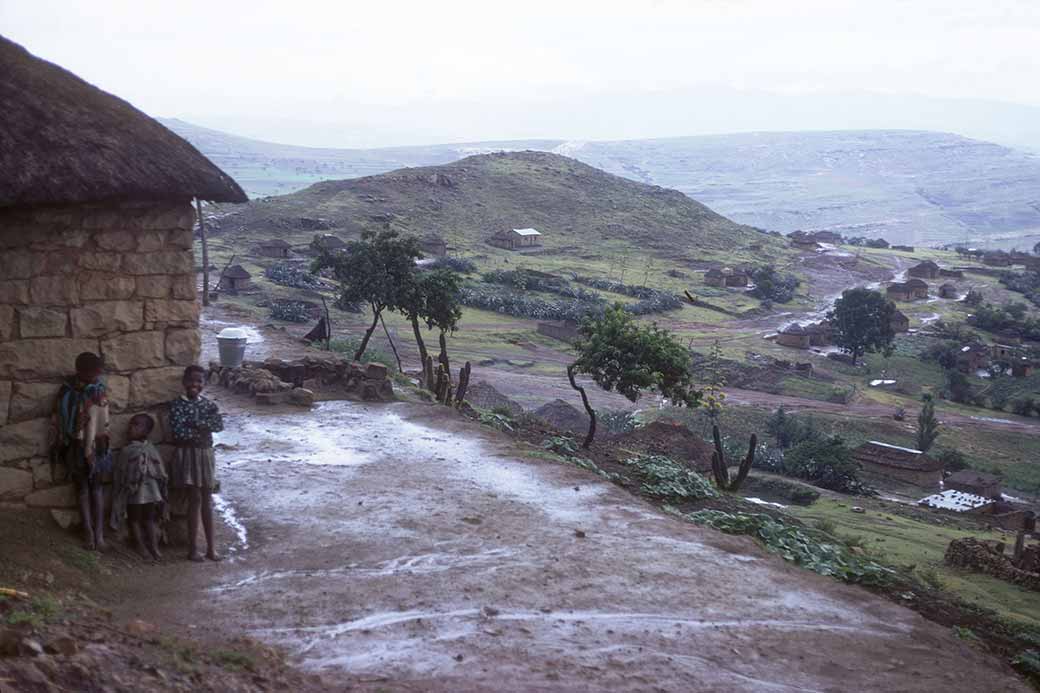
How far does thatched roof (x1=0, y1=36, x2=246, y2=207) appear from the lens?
685 centimetres

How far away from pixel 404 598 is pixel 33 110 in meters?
4.70

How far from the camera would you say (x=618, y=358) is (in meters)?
19.3

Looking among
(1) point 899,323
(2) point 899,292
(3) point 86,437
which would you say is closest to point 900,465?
(3) point 86,437

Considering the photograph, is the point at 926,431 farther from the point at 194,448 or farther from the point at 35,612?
the point at 35,612

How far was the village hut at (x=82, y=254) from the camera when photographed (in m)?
6.99

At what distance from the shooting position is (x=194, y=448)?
770cm

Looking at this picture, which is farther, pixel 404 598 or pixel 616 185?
pixel 616 185

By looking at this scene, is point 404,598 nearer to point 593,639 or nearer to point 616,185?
point 593,639

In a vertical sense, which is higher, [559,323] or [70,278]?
[70,278]

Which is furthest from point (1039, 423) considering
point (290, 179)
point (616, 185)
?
point (290, 179)

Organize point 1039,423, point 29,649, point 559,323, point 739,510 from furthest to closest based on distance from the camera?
1. point 559,323
2. point 1039,423
3. point 739,510
4. point 29,649

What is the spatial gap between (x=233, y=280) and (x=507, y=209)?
4383 centimetres

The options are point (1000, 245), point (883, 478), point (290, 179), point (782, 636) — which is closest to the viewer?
point (782, 636)

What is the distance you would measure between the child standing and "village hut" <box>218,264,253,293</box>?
124ft
